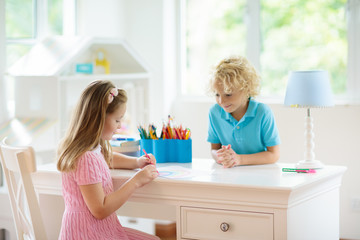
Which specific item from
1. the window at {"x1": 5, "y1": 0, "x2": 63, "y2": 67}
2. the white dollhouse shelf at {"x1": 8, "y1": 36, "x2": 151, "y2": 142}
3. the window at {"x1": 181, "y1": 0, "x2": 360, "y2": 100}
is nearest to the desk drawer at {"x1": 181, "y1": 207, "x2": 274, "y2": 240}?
the white dollhouse shelf at {"x1": 8, "y1": 36, "x2": 151, "y2": 142}

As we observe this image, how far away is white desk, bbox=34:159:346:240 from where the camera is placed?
172 centimetres

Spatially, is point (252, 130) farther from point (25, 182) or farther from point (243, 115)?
point (25, 182)

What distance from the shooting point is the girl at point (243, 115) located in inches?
87.1

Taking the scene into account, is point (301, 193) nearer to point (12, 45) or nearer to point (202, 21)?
point (12, 45)

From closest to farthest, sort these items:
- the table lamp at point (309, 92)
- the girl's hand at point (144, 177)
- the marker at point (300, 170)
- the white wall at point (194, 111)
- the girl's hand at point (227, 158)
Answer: the girl's hand at point (144, 177)
the marker at point (300, 170)
the girl's hand at point (227, 158)
the table lamp at point (309, 92)
the white wall at point (194, 111)

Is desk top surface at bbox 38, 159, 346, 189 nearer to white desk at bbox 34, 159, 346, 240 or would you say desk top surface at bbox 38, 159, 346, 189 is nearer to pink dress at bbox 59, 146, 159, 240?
white desk at bbox 34, 159, 346, 240

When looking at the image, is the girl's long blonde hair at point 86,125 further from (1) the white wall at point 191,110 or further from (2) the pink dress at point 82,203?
(1) the white wall at point 191,110

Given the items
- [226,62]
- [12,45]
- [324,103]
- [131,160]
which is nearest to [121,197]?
[131,160]

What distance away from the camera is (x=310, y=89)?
2195 mm

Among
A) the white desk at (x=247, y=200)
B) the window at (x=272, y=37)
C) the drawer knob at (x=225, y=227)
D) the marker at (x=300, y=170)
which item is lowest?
the drawer knob at (x=225, y=227)

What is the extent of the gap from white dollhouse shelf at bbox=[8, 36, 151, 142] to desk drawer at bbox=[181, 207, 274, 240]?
1119 millimetres

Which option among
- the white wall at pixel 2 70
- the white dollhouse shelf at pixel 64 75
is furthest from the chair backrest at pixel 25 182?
the white wall at pixel 2 70

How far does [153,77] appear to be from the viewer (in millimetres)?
3752

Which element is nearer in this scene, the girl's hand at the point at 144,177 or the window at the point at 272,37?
the girl's hand at the point at 144,177
